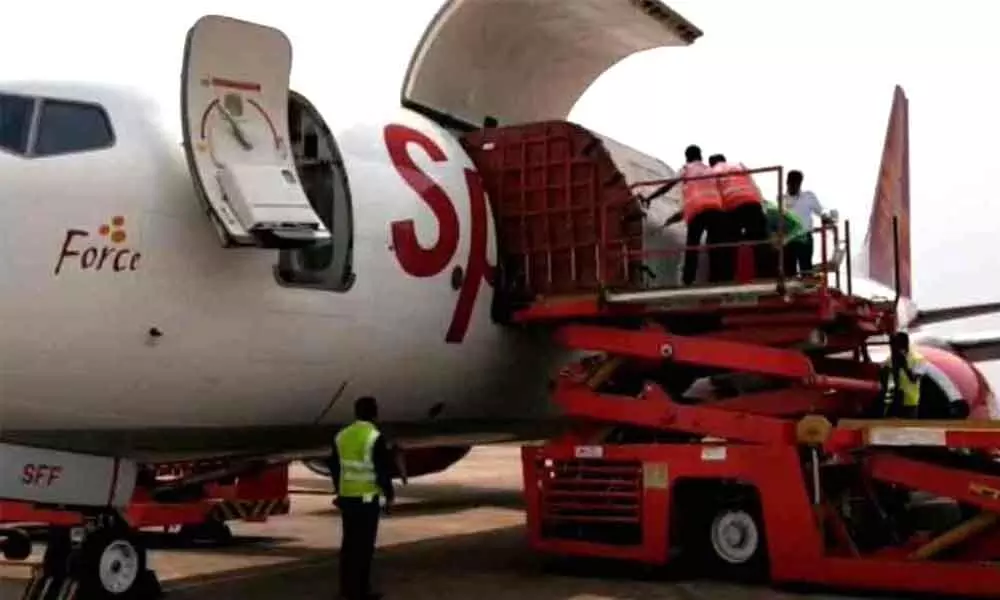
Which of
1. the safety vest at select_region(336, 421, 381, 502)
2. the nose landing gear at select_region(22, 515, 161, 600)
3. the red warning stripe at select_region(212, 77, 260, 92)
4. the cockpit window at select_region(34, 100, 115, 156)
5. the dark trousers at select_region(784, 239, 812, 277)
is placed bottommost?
the nose landing gear at select_region(22, 515, 161, 600)

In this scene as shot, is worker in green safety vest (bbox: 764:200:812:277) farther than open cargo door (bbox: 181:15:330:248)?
Yes

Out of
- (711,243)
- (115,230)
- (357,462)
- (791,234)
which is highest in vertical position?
(791,234)

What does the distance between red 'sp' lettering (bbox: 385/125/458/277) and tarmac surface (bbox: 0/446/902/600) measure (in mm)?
2538

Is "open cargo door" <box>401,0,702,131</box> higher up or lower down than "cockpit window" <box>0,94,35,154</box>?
higher up

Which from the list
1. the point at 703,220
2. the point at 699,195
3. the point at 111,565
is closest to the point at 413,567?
the point at 111,565

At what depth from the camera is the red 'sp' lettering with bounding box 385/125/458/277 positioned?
9.18m

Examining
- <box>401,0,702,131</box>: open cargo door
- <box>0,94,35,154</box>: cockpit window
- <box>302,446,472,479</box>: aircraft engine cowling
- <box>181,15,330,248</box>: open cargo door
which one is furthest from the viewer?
<box>302,446,472,479</box>: aircraft engine cowling

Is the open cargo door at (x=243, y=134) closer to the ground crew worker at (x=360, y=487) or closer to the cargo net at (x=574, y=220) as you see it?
the ground crew worker at (x=360, y=487)

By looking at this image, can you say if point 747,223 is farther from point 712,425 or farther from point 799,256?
point 712,425

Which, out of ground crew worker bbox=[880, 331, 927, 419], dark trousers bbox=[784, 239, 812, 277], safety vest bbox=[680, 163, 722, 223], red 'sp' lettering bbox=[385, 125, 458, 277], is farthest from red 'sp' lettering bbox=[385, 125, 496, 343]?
ground crew worker bbox=[880, 331, 927, 419]

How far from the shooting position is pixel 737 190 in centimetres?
1013

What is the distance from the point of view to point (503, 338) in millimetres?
10398

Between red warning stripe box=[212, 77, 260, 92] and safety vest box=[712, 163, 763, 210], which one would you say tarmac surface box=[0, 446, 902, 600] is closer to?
safety vest box=[712, 163, 763, 210]

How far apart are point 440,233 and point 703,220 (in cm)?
226
